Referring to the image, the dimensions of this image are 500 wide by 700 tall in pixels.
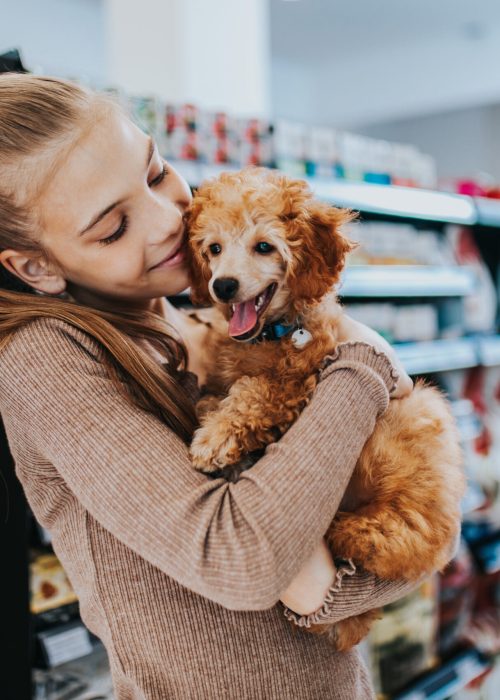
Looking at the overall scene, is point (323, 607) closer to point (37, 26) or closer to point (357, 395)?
point (357, 395)

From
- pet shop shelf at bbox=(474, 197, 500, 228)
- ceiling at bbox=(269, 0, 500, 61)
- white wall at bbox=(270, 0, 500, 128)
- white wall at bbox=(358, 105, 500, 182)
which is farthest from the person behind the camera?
white wall at bbox=(358, 105, 500, 182)

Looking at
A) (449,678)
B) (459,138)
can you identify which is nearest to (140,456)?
(449,678)

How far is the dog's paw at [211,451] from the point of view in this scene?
125 cm

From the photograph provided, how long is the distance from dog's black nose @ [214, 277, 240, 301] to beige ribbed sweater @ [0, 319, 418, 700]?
28cm

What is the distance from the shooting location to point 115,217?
1.26 m

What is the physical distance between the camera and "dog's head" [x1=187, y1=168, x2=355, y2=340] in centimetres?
143

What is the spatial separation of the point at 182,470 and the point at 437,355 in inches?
94.5

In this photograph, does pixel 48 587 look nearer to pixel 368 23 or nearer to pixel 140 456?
pixel 140 456

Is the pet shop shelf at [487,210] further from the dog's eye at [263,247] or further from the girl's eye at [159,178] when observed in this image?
the girl's eye at [159,178]

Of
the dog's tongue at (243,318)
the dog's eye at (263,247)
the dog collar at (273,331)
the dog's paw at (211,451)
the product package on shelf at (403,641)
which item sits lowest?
the product package on shelf at (403,641)

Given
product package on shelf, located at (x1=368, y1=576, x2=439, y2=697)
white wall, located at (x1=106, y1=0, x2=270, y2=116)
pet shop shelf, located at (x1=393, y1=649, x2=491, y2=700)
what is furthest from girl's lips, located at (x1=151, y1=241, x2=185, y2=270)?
pet shop shelf, located at (x1=393, y1=649, x2=491, y2=700)

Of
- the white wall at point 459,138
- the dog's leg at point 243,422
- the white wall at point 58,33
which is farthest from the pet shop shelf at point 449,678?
the white wall at point 459,138

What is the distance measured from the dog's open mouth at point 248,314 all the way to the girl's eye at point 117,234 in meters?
0.29

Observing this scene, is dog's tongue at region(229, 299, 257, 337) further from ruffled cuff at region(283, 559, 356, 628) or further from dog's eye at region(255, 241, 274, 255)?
ruffled cuff at region(283, 559, 356, 628)
